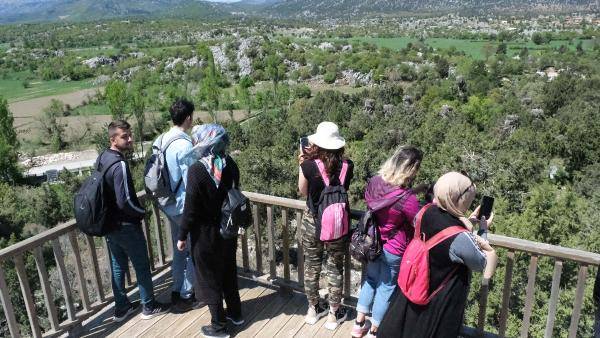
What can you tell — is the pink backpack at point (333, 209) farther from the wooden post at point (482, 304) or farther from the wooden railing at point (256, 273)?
the wooden post at point (482, 304)

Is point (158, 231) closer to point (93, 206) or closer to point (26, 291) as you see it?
point (93, 206)

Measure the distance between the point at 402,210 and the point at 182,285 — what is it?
236 centimetres

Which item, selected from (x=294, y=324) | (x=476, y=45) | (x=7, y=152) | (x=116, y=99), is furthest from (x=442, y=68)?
(x=294, y=324)

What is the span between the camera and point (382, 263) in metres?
3.27

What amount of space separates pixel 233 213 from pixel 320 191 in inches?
26.3

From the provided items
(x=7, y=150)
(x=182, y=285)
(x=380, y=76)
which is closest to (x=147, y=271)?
(x=182, y=285)

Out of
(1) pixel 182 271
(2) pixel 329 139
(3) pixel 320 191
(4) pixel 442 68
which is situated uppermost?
(2) pixel 329 139

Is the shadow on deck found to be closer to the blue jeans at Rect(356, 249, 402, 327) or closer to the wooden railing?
the wooden railing

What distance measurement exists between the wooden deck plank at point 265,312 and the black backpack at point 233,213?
100 cm

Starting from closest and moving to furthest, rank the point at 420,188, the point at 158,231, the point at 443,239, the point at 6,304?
the point at 443,239, the point at 420,188, the point at 6,304, the point at 158,231

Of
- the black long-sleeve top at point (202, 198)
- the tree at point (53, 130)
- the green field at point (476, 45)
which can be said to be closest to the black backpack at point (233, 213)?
the black long-sleeve top at point (202, 198)

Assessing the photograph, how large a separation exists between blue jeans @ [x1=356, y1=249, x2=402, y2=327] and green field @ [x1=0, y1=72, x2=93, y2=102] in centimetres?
7875

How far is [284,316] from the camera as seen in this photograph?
410 centimetres

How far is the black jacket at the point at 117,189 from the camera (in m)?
3.50
